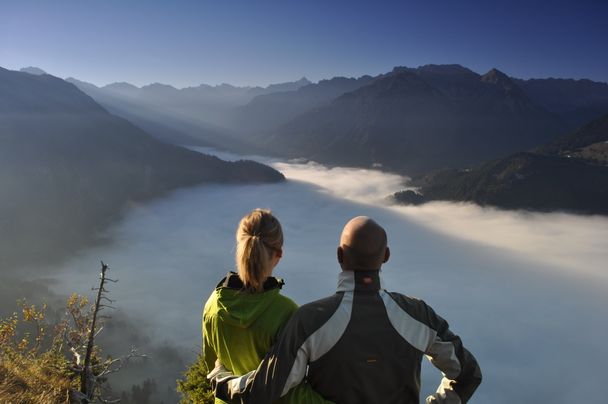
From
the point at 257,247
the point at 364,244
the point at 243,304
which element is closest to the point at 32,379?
the point at 243,304

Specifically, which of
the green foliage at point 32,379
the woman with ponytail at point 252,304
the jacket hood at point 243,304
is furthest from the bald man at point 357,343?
the green foliage at point 32,379

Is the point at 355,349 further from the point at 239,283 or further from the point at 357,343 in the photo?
the point at 239,283

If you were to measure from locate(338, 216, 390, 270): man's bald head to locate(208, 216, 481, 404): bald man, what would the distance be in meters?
0.01

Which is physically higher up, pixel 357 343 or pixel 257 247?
pixel 257 247

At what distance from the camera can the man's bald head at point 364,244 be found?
4359 mm

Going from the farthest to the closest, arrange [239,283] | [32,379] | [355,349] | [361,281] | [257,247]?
1. [32,379]
2. [239,283]
3. [257,247]
4. [361,281]
5. [355,349]

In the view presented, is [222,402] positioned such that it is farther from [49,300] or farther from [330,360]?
[49,300]

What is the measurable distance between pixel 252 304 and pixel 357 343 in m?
1.22

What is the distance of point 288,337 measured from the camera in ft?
13.5

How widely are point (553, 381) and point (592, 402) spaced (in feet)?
57.1

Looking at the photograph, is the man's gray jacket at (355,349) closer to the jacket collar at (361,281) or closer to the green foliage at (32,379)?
the jacket collar at (361,281)

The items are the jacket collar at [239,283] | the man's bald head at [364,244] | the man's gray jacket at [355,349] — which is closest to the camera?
the man's gray jacket at [355,349]

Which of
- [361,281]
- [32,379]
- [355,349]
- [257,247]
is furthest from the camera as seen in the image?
[32,379]

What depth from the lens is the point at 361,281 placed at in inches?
174
